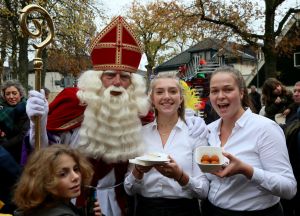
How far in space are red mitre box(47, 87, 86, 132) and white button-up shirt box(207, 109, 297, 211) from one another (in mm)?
1328

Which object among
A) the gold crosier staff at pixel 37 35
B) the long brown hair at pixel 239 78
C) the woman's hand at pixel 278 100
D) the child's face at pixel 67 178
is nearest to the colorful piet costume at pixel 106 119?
the gold crosier staff at pixel 37 35

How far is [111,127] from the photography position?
11.5 ft

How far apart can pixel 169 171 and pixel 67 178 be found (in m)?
0.64

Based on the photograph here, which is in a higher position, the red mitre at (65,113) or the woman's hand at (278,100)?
the woman's hand at (278,100)

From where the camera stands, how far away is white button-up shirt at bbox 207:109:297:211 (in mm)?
2596

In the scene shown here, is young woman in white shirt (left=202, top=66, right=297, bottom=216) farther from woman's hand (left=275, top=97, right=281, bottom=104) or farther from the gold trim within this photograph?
woman's hand (left=275, top=97, right=281, bottom=104)

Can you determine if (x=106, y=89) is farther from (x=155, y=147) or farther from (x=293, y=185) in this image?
(x=293, y=185)

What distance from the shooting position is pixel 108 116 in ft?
11.5

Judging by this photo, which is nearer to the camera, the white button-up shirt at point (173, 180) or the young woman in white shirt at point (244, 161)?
the young woman in white shirt at point (244, 161)

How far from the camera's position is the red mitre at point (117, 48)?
3.78m

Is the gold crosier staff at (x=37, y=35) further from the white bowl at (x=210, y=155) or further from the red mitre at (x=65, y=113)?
the white bowl at (x=210, y=155)

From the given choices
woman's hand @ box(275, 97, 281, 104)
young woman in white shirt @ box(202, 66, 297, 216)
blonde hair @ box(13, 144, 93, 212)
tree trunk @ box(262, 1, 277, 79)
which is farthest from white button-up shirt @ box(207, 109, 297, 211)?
tree trunk @ box(262, 1, 277, 79)

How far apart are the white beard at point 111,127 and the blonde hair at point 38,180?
2.33 ft

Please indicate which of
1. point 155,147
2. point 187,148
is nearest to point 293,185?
point 187,148
